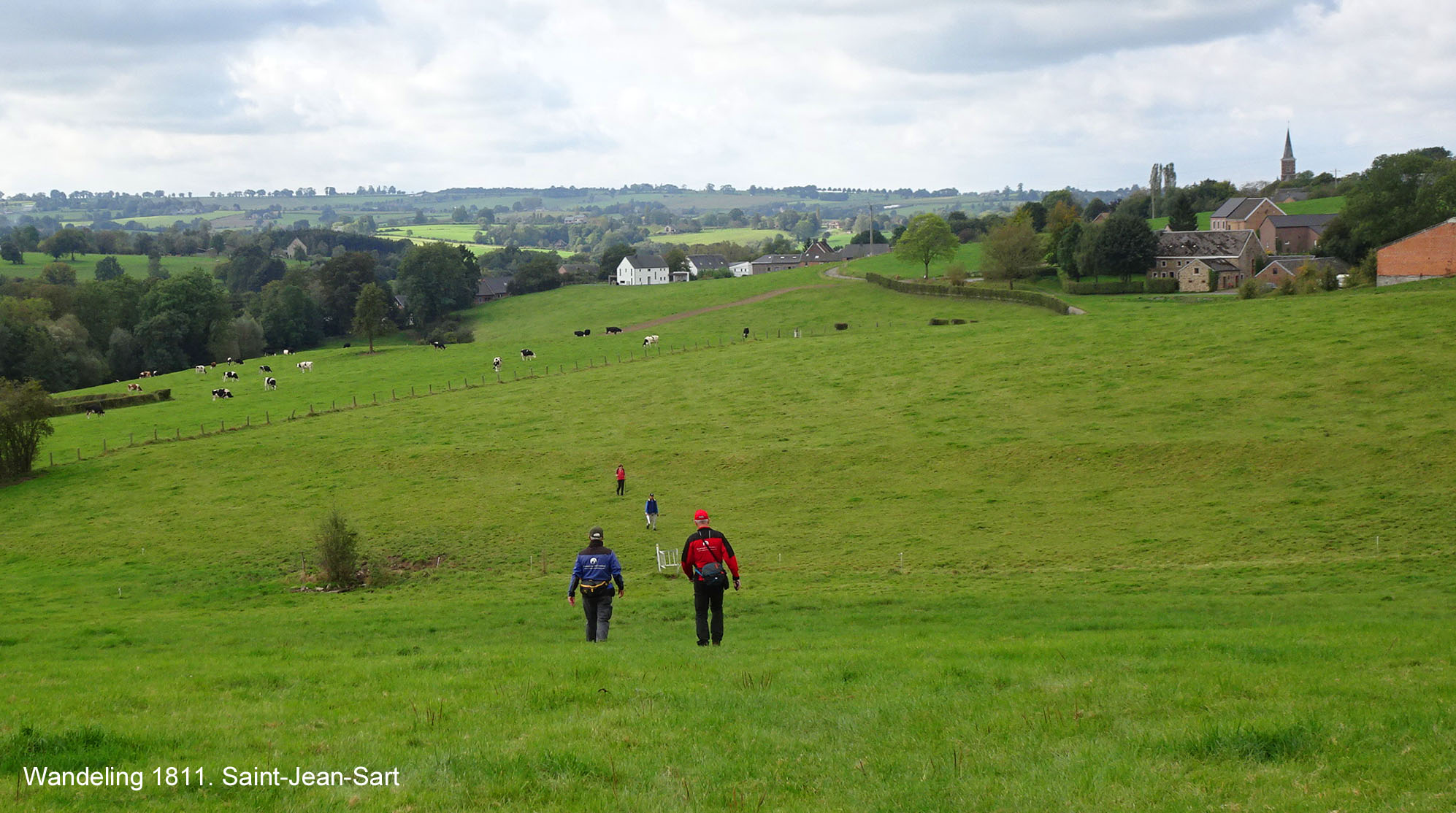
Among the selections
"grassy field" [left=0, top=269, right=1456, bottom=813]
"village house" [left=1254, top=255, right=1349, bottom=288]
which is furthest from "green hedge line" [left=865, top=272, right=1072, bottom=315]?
"village house" [left=1254, top=255, right=1349, bottom=288]

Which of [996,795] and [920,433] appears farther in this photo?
[920,433]

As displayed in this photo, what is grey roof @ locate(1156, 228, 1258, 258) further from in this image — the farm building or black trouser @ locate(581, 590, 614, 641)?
black trouser @ locate(581, 590, 614, 641)

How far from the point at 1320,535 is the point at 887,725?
23.2m

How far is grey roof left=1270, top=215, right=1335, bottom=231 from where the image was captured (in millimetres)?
120312

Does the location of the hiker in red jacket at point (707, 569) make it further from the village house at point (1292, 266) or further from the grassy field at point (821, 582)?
the village house at point (1292, 266)

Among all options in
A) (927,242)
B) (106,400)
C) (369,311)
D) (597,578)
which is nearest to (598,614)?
(597,578)

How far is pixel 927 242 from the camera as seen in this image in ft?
356

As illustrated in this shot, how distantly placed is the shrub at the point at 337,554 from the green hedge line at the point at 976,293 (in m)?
59.9

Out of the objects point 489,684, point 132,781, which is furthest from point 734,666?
point 132,781

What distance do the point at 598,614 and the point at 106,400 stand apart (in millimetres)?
66029

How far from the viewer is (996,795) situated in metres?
8.49

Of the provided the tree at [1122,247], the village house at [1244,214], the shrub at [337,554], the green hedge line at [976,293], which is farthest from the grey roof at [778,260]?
the shrub at [337,554]

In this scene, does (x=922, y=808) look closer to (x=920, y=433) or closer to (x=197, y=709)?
(x=197, y=709)

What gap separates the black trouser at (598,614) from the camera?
58.2 feet
